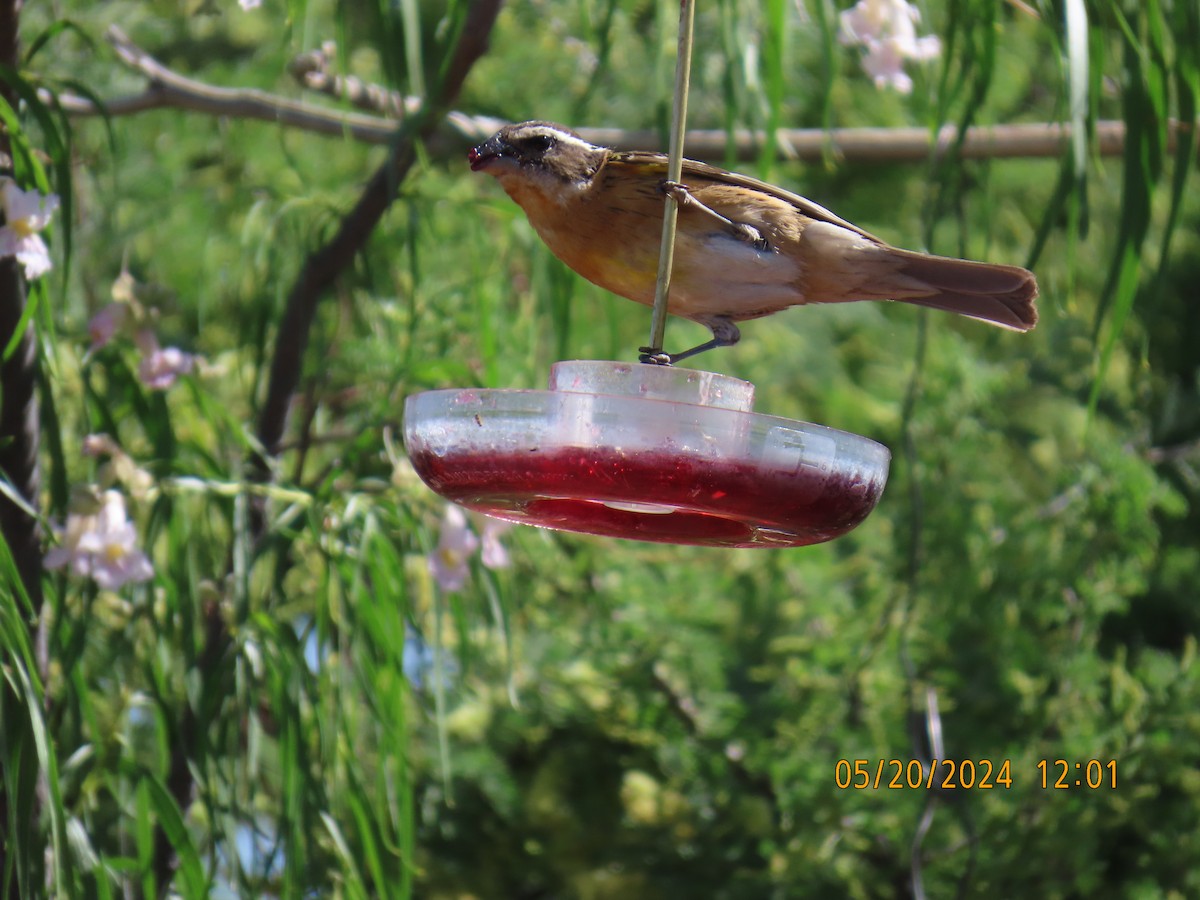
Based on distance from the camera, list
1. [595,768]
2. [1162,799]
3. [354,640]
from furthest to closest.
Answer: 1. [595,768]
2. [1162,799]
3. [354,640]

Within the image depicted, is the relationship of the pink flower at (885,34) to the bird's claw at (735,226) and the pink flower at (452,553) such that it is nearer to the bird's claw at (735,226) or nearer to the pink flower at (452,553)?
the bird's claw at (735,226)

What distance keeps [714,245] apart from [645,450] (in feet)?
1.32

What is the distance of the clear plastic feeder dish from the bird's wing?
0.35 meters

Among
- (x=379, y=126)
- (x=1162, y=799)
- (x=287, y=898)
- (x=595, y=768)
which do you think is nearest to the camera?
(x=287, y=898)

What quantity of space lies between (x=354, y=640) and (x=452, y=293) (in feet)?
2.55

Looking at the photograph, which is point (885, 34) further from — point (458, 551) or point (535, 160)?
point (458, 551)

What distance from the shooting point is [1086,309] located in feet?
12.8

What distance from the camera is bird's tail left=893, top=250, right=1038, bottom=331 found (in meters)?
1.37

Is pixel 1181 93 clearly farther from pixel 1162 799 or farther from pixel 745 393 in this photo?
pixel 1162 799

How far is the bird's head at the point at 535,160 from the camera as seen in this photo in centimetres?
137

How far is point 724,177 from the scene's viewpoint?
4.63ft

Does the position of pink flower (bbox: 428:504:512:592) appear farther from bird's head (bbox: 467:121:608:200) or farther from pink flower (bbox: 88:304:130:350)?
bird's head (bbox: 467:121:608:200)

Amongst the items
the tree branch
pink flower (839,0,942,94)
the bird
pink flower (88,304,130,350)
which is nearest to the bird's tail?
the bird

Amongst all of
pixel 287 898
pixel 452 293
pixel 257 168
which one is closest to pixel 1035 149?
pixel 452 293
